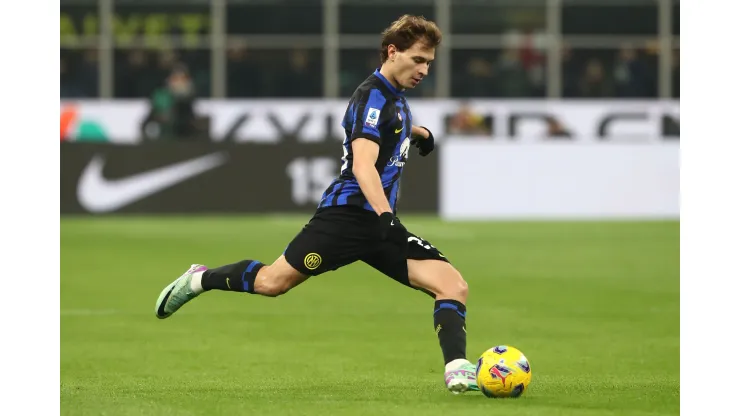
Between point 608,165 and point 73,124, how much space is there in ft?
35.2

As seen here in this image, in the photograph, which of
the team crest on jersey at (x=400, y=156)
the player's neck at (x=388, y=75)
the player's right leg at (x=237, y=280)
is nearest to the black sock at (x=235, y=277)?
the player's right leg at (x=237, y=280)

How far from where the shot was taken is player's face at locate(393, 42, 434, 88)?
26.1 feet

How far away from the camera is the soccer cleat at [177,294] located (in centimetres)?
900

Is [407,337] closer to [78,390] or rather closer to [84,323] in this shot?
[84,323]

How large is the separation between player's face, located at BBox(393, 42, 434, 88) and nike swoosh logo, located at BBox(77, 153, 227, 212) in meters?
17.1

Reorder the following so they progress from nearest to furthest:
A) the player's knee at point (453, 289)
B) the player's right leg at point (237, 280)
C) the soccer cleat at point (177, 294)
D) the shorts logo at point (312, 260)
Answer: the player's knee at point (453, 289)
the shorts logo at point (312, 260)
the player's right leg at point (237, 280)
the soccer cleat at point (177, 294)

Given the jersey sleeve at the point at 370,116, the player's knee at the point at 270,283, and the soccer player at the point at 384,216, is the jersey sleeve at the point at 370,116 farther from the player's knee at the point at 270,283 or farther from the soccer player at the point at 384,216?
the player's knee at the point at 270,283

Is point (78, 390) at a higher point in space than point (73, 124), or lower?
lower

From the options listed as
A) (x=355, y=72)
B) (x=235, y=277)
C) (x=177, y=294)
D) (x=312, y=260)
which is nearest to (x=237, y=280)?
(x=235, y=277)

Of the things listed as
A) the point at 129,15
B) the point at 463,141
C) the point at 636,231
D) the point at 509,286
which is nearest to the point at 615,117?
the point at 463,141

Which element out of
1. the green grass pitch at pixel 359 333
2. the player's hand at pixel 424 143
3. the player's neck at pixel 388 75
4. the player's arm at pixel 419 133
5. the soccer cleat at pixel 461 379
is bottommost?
the green grass pitch at pixel 359 333

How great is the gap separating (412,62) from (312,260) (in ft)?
3.95

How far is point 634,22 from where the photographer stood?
31312 mm

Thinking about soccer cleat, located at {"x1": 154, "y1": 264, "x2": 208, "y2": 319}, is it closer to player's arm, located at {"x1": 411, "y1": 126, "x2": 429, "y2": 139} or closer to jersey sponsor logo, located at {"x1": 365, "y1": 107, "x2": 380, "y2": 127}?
player's arm, located at {"x1": 411, "y1": 126, "x2": 429, "y2": 139}
